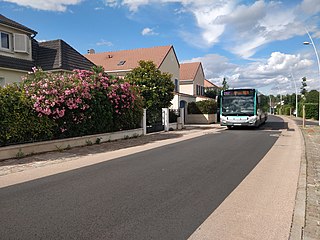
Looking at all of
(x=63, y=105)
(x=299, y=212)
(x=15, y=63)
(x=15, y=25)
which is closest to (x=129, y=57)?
(x=15, y=25)

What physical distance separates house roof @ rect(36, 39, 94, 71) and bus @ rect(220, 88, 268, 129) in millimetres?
11865

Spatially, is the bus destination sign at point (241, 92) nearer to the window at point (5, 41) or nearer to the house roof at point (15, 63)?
the house roof at point (15, 63)

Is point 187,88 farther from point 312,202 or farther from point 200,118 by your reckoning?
point 312,202

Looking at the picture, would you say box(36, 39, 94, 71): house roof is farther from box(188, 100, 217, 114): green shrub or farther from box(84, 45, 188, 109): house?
box(188, 100, 217, 114): green shrub

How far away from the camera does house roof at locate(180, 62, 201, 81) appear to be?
1861 inches

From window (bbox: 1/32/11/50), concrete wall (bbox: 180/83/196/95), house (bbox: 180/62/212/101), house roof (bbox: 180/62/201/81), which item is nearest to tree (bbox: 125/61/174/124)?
window (bbox: 1/32/11/50)

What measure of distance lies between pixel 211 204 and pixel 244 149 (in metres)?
7.53

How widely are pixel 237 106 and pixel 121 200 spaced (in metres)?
18.8

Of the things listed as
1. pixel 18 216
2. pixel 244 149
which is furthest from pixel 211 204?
pixel 244 149

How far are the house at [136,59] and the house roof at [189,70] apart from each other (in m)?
5.39

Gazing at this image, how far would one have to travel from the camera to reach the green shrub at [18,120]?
981cm

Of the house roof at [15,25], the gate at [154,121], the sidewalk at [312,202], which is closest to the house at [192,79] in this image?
the gate at [154,121]

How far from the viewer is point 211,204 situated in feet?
17.1

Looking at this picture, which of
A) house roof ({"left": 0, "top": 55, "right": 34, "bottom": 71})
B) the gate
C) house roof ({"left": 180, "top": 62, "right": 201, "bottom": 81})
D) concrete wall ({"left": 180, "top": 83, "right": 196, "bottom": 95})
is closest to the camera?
house roof ({"left": 0, "top": 55, "right": 34, "bottom": 71})
